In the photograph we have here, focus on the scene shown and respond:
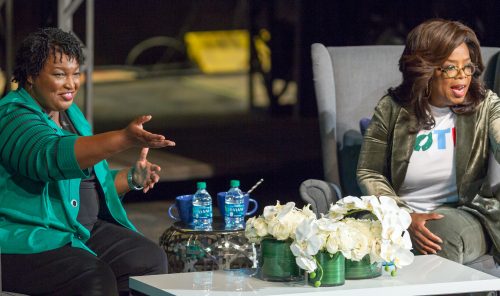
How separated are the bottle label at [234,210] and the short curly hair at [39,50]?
92 cm

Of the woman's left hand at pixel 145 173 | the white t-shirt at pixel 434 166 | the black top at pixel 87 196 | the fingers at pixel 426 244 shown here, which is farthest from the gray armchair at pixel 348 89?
the black top at pixel 87 196

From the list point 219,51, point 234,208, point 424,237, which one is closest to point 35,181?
point 234,208

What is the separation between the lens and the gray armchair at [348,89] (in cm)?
532

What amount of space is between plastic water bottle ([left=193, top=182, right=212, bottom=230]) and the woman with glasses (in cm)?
60

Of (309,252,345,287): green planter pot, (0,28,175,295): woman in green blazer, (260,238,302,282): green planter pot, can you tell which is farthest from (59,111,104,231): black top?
(309,252,345,287): green planter pot

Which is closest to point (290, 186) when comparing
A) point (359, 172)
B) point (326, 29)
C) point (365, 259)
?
point (326, 29)

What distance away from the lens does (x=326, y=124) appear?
531 centimetres

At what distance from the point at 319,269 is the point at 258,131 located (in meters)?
6.65

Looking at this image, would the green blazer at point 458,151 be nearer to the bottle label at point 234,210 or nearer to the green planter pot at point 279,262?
the bottle label at point 234,210

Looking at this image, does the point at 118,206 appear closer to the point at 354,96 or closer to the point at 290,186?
the point at 354,96

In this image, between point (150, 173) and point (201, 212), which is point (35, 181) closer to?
point (150, 173)

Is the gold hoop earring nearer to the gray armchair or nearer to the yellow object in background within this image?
the gray armchair

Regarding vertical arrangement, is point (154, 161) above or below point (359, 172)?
below

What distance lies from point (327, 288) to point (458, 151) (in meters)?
1.19
